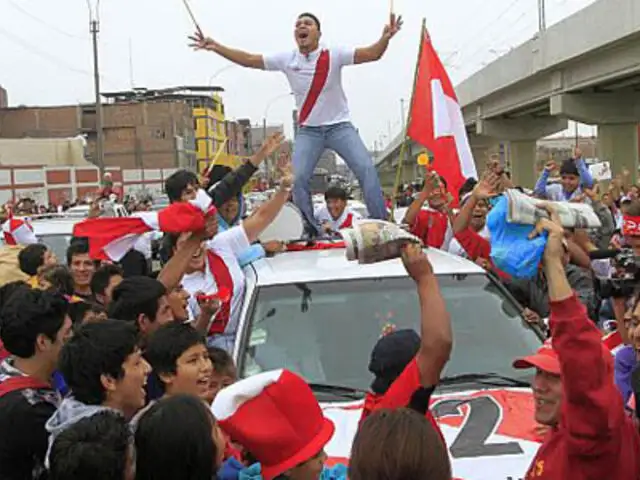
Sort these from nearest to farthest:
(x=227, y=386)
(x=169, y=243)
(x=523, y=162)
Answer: (x=227, y=386) < (x=169, y=243) < (x=523, y=162)

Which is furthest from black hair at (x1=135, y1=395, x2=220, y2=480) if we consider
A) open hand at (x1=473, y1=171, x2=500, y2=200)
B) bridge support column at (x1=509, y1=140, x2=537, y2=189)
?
bridge support column at (x1=509, y1=140, x2=537, y2=189)

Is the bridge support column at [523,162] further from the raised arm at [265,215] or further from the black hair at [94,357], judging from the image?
the black hair at [94,357]

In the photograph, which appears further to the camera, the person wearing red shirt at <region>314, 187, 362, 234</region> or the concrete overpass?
the concrete overpass

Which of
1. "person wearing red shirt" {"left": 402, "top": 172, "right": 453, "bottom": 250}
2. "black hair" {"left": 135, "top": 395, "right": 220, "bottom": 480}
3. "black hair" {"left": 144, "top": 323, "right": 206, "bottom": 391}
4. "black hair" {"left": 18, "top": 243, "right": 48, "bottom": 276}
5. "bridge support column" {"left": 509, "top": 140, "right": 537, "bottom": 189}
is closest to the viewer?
"black hair" {"left": 135, "top": 395, "right": 220, "bottom": 480}

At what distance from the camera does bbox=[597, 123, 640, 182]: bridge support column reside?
31344 millimetres

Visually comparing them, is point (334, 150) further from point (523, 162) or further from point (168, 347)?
point (523, 162)

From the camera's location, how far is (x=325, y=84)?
22.2ft

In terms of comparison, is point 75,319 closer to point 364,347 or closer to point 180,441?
point 364,347

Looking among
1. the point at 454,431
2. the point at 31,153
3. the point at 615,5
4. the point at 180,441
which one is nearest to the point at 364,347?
the point at 454,431

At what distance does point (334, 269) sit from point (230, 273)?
2.22 feet

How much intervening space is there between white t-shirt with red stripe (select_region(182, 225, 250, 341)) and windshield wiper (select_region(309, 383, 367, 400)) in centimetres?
96

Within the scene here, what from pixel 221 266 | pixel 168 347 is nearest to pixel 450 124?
pixel 221 266

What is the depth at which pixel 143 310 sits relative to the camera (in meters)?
4.37

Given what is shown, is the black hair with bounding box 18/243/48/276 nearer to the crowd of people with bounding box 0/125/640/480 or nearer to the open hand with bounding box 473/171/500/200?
the crowd of people with bounding box 0/125/640/480
